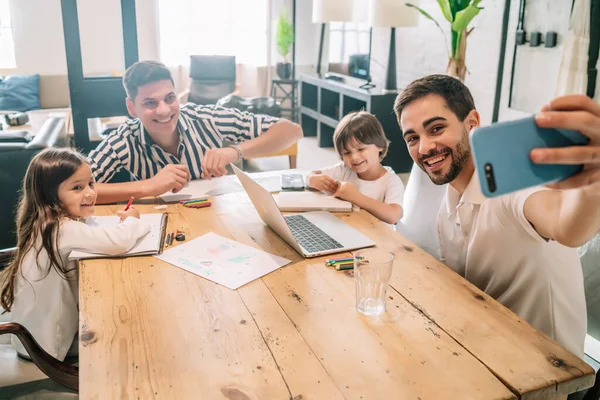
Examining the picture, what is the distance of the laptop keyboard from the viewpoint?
1403mm

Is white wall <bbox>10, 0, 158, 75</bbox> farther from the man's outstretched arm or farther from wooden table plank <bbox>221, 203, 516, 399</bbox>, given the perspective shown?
wooden table plank <bbox>221, 203, 516, 399</bbox>

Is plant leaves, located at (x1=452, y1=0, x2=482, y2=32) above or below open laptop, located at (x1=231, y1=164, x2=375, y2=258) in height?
above

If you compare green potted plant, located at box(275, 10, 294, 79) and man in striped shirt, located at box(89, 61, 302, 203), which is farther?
green potted plant, located at box(275, 10, 294, 79)

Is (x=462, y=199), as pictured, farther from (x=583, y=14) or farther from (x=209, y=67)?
(x=209, y=67)

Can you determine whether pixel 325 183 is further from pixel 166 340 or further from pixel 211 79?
pixel 211 79

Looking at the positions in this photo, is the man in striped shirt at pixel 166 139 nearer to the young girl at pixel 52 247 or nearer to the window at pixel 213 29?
the young girl at pixel 52 247

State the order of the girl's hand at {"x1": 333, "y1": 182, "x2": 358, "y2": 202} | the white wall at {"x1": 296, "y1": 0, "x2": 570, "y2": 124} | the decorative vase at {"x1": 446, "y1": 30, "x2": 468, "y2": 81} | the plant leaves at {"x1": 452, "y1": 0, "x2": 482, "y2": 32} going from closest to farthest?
the girl's hand at {"x1": 333, "y1": 182, "x2": 358, "y2": 202} < the white wall at {"x1": 296, "y1": 0, "x2": 570, "y2": 124} < the plant leaves at {"x1": 452, "y1": 0, "x2": 482, "y2": 32} < the decorative vase at {"x1": 446, "y1": 30, "x2": 468, "y2": 81}

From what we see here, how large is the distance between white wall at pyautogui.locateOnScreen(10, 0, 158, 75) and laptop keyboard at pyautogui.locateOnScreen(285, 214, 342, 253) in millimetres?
5324

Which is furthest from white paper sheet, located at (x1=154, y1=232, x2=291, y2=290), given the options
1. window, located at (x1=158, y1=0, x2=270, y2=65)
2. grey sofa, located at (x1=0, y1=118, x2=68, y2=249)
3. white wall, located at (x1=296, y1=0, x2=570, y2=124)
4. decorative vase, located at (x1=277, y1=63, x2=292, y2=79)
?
window, located at (x1=158, y1=0, x2=270, y2=65)

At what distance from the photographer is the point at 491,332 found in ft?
3.31

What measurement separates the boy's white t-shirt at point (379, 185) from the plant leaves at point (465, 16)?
6.28 ft

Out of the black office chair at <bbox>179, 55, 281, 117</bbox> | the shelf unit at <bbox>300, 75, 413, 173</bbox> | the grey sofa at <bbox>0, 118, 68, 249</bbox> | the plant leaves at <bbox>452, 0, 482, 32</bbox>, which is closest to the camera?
the grey sofa at <bbox>0, 118, 68, 249</bbox>

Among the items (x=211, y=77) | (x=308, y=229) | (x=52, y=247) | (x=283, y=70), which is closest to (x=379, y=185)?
(x=308, y=229)

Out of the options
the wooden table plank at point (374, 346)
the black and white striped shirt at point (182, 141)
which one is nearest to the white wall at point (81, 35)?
the black and white striped shirt at point (182, 141)
